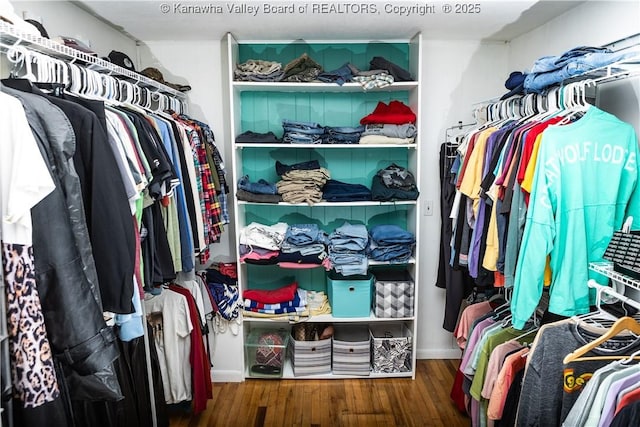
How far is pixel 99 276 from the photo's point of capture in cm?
135

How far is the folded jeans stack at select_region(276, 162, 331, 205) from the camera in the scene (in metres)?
2.83

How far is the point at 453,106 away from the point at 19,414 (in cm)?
290

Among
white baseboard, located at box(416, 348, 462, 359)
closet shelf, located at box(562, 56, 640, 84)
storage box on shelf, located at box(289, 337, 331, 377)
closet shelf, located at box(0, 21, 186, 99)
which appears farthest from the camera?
white baseboard, located at box(416, 348, 462, 359)

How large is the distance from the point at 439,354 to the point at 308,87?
6.91ft

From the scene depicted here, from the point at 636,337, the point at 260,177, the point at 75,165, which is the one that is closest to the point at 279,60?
the point at 260,177

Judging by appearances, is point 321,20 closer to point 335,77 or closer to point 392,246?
point 335,77

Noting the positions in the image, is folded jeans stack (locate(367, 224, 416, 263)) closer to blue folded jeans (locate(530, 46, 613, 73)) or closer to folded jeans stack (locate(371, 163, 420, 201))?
folded jeans stack (locate(371, 163, 420, 201))

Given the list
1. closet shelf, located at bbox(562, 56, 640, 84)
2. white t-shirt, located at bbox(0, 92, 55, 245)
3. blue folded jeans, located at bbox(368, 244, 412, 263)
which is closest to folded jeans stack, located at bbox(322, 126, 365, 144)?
blue folded jeans, located at bbox(368, 244, 412, 263)

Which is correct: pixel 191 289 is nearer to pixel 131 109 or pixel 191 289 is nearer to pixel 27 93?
pixel 131 109

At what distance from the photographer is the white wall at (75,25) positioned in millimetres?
2033

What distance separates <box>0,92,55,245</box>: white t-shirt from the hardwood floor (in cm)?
189

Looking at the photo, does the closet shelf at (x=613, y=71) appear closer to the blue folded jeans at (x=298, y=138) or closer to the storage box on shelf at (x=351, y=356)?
the blue folded jeans at (x=298, y=138)

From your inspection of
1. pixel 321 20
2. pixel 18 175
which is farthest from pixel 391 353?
pixel 18 175

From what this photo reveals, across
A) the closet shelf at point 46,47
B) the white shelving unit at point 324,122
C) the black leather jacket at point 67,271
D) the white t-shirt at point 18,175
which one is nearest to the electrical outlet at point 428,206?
the white shelving unit at point 324,122
